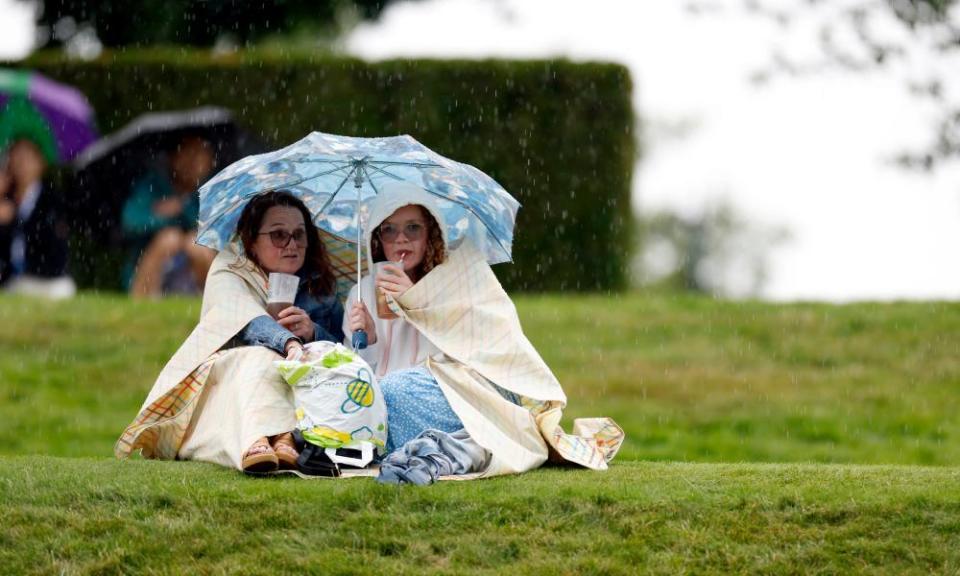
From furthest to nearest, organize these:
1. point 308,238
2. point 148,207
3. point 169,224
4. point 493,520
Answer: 1. point 148,207
2. point 169,224
3. point 308,238
4. point 493,520

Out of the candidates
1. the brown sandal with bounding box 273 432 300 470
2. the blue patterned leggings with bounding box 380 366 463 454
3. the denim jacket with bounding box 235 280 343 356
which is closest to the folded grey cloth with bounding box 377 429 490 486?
the blue patterned leggings with bounding box 380 366 463 454

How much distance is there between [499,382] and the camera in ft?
23.8

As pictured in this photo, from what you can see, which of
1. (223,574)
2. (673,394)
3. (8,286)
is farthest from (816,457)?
(8,286)

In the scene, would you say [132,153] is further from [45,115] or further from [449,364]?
[449,364]

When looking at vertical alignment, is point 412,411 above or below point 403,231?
below

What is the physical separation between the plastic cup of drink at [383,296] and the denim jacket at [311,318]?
32cm

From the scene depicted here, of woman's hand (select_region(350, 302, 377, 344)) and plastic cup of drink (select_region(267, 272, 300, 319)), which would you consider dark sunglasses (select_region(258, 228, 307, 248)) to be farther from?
woman's hand (select_region(350, 302, 377, 344))

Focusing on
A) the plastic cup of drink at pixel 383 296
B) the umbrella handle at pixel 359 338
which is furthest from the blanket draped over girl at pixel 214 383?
the plastic cup of drink at pixel 383 296

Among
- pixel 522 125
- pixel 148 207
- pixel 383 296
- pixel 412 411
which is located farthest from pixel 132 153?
pixel 412 411

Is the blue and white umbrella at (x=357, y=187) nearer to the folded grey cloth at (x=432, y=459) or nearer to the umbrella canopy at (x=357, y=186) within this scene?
the umbrella canopy at (x=357, y=186)

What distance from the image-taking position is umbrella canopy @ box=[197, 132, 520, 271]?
295 inches

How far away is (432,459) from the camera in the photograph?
670 centimetres

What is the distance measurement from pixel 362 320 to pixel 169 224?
9.03 meters

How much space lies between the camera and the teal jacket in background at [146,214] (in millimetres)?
15914
